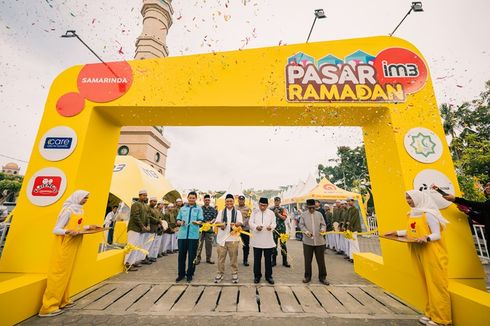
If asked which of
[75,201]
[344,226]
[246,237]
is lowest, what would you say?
[246,237]

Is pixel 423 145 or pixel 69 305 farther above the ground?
pixel 423 145

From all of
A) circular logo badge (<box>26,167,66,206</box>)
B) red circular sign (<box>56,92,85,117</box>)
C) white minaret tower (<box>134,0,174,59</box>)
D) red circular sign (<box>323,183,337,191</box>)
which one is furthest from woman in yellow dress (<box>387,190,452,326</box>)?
white minaret tower (<box>134,0,174,59</box>)

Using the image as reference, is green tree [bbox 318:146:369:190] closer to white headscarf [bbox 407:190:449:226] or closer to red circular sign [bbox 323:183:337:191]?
red circular sign [bbox 323:183:337:191]

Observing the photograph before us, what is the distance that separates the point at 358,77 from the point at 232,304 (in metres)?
5.24

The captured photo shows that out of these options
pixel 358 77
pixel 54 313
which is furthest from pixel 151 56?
pixel 54 313

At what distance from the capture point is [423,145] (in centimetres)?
431

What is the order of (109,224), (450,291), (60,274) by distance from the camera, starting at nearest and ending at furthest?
(450,291) < (60,274) < (109,224)

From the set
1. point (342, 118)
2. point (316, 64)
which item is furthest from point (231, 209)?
point (316, 64)

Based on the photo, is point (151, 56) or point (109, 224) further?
point (151, 56)

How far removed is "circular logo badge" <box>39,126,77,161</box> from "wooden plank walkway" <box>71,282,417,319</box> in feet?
9.17

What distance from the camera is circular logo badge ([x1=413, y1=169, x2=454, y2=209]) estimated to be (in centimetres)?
391

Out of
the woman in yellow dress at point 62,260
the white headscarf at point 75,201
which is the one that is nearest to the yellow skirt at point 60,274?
the woman in yellow dress at point 62,260

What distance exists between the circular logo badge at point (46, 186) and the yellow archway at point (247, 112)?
20 mm

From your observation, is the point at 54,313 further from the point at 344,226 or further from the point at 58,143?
the point at 344,226
